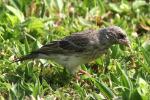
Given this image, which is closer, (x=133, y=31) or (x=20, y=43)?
(x=20, y=43)

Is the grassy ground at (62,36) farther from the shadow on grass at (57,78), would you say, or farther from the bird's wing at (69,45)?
the bird's wing at (69,45)

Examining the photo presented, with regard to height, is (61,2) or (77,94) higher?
(61,2)

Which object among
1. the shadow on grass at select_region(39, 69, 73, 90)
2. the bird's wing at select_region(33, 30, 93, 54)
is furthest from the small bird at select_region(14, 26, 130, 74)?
the shadow on grass at select_region(39, 69, 73, 90)

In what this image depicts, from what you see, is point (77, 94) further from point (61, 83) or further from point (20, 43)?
point (20, 43)

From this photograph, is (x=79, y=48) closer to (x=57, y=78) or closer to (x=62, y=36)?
(x=57, y=78)

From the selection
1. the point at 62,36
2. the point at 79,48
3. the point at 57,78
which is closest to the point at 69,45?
the point at 79,48

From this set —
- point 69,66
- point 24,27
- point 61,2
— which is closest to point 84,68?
point 69,66

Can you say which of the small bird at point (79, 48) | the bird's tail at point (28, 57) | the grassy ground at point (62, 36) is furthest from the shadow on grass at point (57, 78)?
the bird's tail at point (28, 57)

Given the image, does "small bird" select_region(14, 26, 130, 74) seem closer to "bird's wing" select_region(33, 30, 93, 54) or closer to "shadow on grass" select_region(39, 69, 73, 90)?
"bird's wing" select_region(33, 30, 93, 54)
